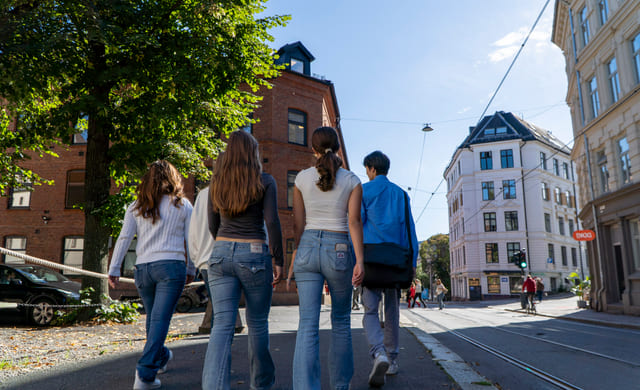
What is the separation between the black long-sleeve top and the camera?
3160 millimetres

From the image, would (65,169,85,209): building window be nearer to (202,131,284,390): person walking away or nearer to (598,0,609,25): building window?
(202,131,284,390): person walking away

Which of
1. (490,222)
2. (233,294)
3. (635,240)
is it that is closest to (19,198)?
(233,294)

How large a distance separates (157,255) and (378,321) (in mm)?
2023

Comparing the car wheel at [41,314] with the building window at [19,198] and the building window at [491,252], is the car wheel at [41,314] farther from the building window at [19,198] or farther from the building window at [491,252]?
the building window at [491,252]

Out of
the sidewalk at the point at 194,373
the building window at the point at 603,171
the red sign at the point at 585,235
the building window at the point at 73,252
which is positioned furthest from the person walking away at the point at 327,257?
the building window at the point at 73,252

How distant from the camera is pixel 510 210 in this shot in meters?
48.0

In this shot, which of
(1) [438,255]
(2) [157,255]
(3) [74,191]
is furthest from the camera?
(1) [438,255]

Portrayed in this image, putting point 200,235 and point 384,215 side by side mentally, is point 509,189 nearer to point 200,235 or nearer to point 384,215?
point 384,215

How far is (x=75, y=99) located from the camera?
393 inches

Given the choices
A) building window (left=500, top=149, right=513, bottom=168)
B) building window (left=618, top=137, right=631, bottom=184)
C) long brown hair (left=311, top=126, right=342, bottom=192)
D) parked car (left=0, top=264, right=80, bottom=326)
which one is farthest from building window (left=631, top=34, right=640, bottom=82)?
building window (left=500, top=149, right=513, bottom=168)

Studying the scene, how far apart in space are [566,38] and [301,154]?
1589cm

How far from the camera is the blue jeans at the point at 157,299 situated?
3.66 meters

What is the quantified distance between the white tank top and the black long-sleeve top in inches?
9.1

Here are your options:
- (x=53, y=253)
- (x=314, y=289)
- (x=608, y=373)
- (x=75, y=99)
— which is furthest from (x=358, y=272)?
(x=53, y=253)
